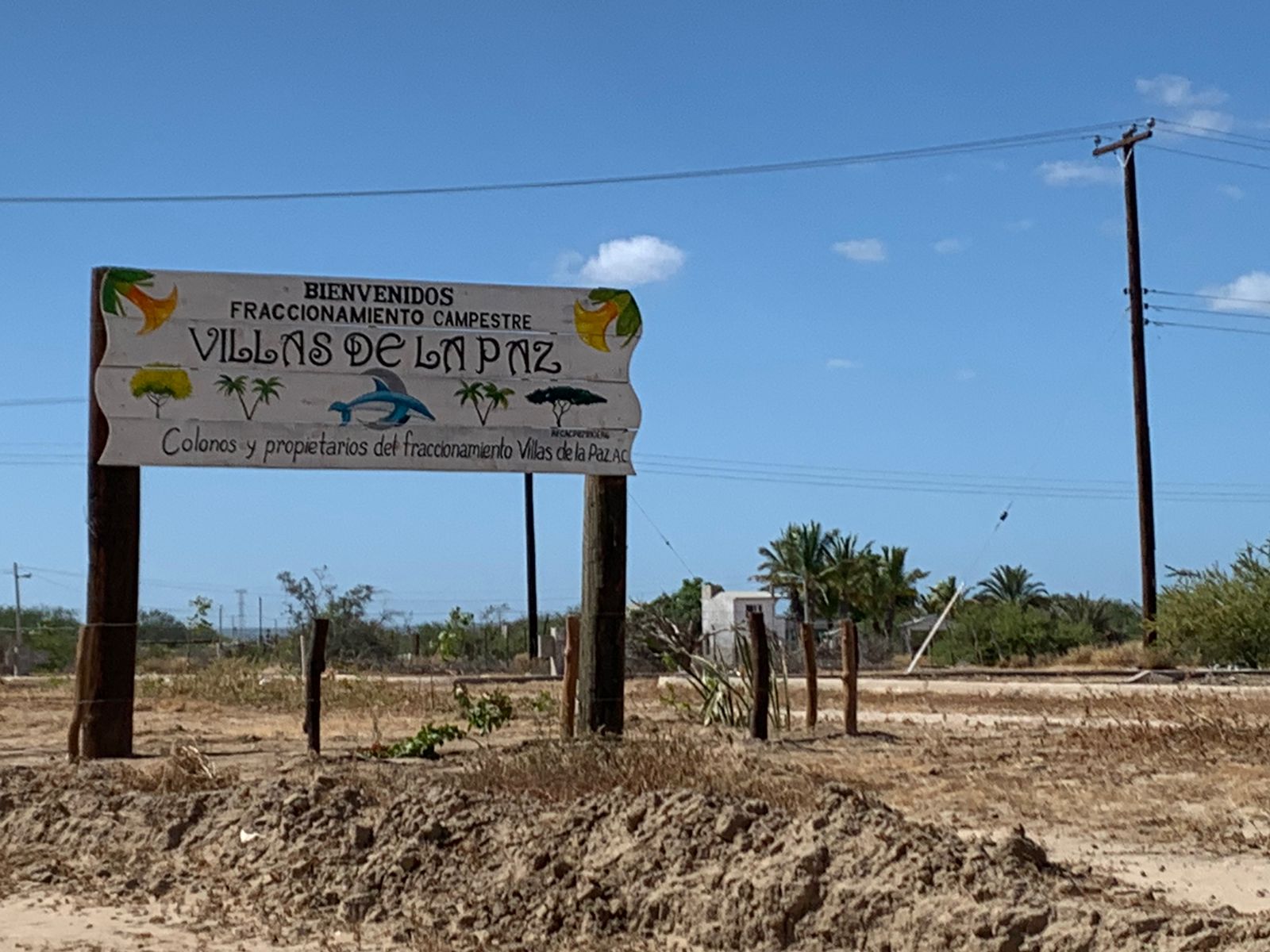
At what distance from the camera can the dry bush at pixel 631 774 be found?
940 cm

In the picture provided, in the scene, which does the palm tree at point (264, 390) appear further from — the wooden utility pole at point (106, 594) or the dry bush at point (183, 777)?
the dry bush at point (183, 777)

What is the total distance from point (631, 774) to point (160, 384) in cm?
623

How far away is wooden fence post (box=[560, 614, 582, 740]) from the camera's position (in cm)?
1479

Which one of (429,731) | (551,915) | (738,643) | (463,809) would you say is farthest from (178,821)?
(738,643)

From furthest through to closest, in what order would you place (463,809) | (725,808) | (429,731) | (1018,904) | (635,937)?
(429,731), (463,809), (725,808), (635,937), (1018,904)

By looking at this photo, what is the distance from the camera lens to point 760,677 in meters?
15.5

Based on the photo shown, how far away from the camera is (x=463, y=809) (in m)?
9.06

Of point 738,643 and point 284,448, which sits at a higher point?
point 284,448

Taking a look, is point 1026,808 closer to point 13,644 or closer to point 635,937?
point 635,937

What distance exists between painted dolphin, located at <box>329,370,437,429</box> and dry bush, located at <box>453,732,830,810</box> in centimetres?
326

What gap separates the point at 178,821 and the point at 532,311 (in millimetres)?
6084

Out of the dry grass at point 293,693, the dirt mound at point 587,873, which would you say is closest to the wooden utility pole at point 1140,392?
the dry grass at point 293,693

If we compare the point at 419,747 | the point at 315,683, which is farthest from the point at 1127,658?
the point at 315,683

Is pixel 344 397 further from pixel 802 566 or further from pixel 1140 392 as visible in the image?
pixel 802 566
